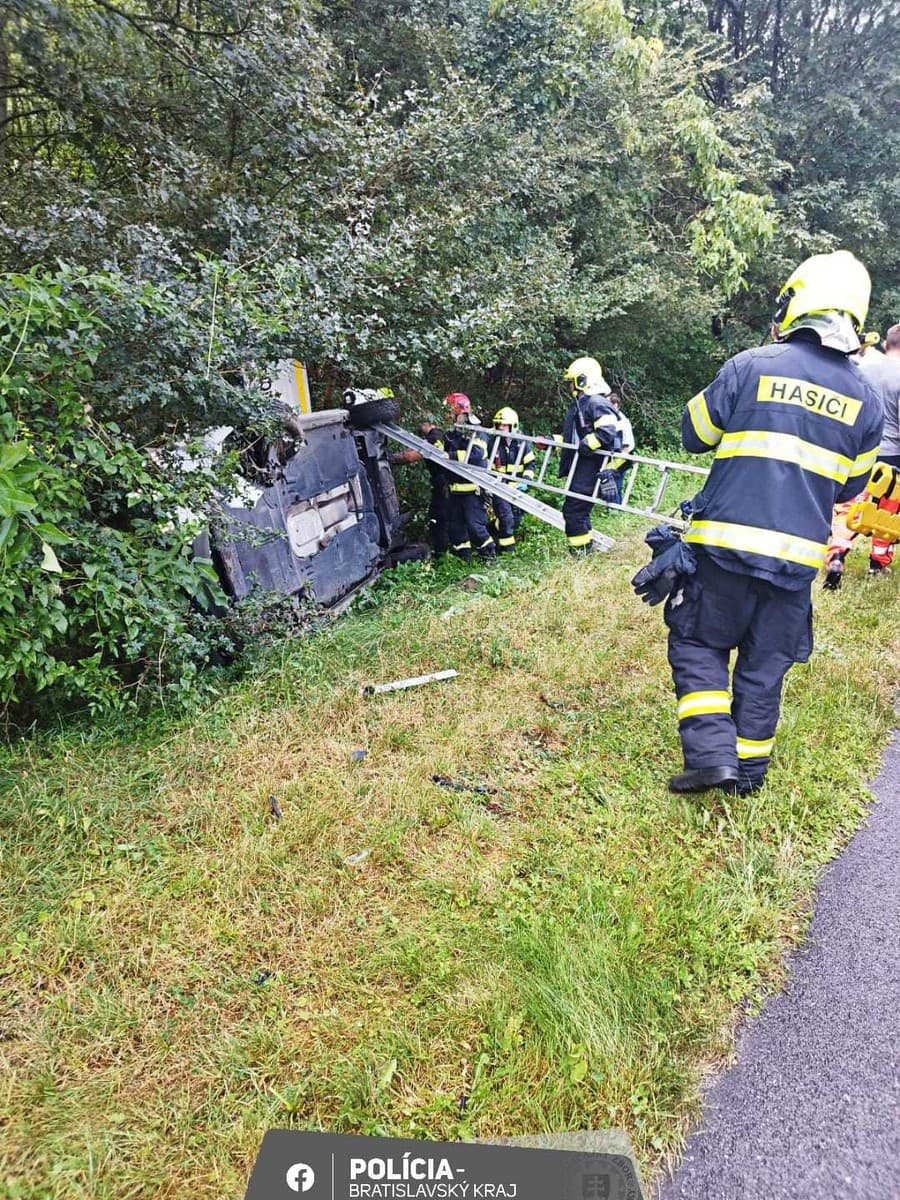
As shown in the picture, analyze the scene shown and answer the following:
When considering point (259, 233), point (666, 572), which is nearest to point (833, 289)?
point (666, 572)

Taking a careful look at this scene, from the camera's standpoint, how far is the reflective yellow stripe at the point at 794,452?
2.37 m

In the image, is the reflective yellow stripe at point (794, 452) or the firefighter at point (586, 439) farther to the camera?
the firefighter at point (586, 439)

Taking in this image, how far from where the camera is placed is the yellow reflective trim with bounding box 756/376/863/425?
2.33m

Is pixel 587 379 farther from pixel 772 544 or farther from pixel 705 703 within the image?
pixel 705 703

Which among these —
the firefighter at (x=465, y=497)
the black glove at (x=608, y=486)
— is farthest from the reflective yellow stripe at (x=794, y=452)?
the firefighter at (x=465, y=497)

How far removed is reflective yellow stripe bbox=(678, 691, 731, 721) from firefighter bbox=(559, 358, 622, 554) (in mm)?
4194

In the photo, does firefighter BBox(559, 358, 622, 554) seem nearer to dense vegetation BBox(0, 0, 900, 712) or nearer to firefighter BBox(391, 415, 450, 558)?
dense vegetation BBox(0, 0, 900, 712)

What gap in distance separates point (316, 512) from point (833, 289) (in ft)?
12.2

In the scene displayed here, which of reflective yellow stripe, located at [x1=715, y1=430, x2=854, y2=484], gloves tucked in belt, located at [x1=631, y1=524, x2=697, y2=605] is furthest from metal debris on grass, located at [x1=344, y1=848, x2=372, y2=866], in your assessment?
reflective yellow stripe, located at [x1=715, y1=430, x2=854, y2=484]

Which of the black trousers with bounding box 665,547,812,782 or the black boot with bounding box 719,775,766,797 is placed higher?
the black trousers with bounding box 665,547,812,782

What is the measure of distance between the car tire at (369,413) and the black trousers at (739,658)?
4.04 m

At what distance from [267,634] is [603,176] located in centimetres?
858

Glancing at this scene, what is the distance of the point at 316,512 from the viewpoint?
5215 mm

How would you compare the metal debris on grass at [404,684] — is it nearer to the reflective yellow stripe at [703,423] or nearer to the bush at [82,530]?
the bush at [82,530]
